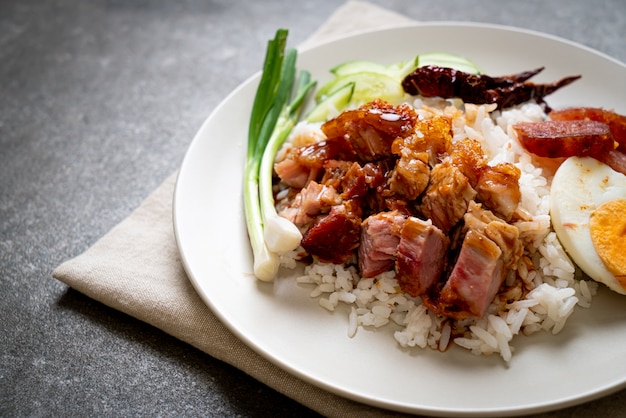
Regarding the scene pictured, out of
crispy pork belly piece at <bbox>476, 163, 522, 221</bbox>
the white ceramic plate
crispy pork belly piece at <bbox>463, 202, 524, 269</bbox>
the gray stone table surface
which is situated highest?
crispy pork belly piece at <bbox>476, 163, 522, 221</bbox>

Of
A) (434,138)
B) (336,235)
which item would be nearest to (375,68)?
(434,138)

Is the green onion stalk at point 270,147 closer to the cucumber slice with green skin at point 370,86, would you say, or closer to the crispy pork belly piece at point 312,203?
the crispy pork belly piece at point 312,203

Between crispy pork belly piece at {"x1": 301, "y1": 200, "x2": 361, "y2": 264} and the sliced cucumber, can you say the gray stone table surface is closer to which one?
crispy pork belly piece at {"x1": 301, "y1": 200, "x2": 361, "y2": 264}

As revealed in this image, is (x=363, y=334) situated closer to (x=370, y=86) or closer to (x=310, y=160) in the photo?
(x=310, y=160)

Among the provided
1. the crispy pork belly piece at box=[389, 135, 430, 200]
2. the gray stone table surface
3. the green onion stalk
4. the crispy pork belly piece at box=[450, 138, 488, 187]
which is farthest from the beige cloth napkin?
the crispy pork belly piece at box=[450, 138, 488, 187]

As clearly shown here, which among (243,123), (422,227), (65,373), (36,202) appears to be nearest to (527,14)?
(243,123)

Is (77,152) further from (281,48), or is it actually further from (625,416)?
(625,416)

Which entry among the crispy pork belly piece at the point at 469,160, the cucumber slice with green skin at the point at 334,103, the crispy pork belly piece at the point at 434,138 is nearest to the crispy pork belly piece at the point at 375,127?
the crispy pork belly piece at the point at 434,138
